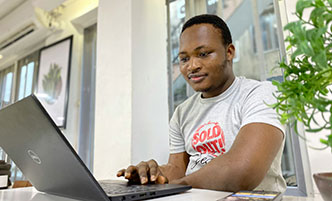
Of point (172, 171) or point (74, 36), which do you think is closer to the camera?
point (172, 171)

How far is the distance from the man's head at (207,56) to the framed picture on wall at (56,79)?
6.17 feet

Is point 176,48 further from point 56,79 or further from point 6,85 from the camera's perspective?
point 6,85

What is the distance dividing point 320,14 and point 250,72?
1347 mm

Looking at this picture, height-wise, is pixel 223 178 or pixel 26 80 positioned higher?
pixel 26 80

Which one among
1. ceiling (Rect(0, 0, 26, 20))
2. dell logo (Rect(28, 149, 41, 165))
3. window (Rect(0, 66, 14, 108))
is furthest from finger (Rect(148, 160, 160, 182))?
window (Rect(0, 66, 14, 108))

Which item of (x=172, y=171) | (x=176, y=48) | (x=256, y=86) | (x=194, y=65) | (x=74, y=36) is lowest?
(x=172, y=171)

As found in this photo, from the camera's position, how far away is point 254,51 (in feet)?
5.62

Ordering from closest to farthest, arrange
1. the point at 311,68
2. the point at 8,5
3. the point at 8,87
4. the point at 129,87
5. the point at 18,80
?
1. the point at 311,68
2. the point at 129,87
3. the point at 8,5
4. the point at 18,80
5. the point at 8,87

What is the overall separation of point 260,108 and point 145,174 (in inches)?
15.9

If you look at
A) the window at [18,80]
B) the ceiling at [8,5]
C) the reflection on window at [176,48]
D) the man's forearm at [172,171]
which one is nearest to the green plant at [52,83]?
the window at [18,80]

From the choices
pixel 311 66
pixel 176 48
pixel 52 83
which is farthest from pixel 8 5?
pixel 311 66

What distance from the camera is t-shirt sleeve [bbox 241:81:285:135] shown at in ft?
2.46

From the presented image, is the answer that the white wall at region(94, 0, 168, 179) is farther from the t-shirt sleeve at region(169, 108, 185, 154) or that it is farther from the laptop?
the laptop

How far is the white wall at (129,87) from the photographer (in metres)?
1.39
